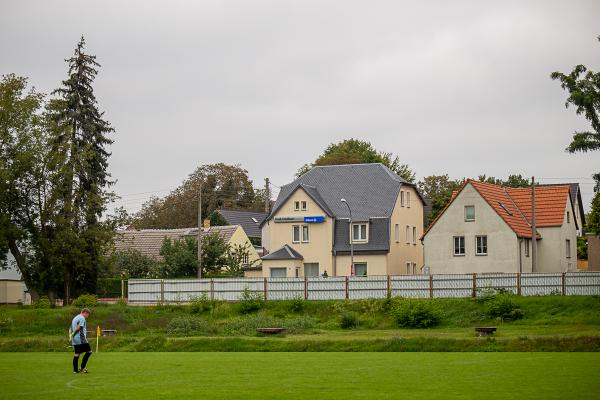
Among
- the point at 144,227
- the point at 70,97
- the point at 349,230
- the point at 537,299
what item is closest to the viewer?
the point at 537,299

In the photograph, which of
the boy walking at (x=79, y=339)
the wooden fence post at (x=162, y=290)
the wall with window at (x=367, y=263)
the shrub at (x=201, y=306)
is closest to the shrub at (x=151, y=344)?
the shrub at (x=201, y=306)

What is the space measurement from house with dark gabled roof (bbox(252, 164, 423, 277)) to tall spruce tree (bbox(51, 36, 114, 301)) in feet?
51.0

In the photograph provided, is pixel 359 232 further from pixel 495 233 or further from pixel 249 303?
pixel 249 303

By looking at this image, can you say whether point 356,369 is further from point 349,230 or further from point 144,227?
point 144,227

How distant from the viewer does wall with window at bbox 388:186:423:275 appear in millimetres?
81625

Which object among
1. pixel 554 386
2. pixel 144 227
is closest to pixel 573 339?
pixel 554 386

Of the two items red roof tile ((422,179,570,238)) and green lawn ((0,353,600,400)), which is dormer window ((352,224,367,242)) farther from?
green lawn ((0,353,600,400))

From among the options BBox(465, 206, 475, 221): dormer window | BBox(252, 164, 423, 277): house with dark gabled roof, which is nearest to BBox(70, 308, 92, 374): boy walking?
BBox(465, 206, 475, 221): dormer window

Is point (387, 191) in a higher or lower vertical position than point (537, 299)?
higher

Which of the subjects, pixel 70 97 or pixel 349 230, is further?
pixel 349 230

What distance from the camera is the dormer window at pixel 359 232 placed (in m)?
81.6

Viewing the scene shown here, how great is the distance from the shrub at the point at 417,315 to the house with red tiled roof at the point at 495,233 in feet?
70.0

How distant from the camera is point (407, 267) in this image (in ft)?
276

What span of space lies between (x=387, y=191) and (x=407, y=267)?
688 cm
